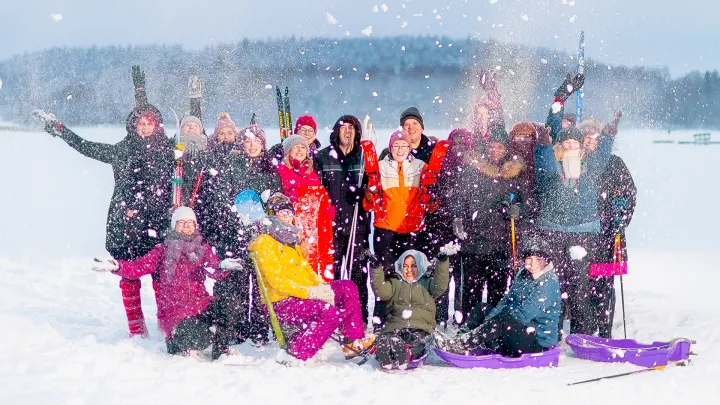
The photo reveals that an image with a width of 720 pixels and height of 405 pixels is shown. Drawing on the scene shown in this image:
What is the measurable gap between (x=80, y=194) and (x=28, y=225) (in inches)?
151

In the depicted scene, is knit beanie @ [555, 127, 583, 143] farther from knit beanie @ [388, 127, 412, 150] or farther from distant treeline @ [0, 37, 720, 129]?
distant treeline @ [0, 37, 720, 129]

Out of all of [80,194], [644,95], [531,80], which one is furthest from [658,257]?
[644,95]

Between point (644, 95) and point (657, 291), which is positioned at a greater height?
point (644, 95)

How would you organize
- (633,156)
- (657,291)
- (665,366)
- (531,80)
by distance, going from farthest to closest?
(633,156)
(531,80)
(657,291)
(665,366)

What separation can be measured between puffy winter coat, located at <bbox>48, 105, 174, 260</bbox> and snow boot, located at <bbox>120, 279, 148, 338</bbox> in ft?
0.83

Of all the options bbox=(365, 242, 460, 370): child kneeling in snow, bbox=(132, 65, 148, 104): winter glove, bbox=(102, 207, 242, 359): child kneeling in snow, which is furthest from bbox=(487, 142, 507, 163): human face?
bbox=(132, 65, 148, 104): winter glove

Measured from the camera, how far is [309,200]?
6.20 meters

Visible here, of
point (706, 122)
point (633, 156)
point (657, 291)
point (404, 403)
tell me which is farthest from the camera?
point (706, 122)

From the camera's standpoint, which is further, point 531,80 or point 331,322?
point 531,80

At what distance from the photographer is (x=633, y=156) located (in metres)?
26.1

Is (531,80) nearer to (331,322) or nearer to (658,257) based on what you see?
(658,257)

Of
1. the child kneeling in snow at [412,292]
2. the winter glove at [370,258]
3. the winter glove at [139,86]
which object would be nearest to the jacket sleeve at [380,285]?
the child kneeling in snow at [412,292]

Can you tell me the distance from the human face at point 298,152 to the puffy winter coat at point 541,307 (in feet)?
6.76

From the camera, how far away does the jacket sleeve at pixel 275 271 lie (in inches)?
218
